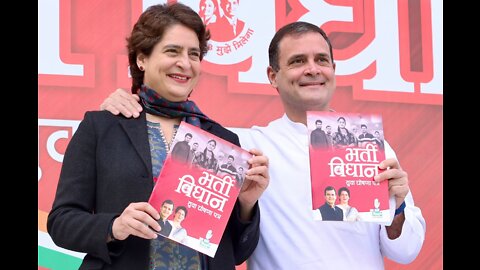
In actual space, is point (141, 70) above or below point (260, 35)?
below

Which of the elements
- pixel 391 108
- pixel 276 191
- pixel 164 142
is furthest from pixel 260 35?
pixel 164 142

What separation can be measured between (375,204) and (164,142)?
648 millimetres

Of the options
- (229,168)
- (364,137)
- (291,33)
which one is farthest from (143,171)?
(291,33)

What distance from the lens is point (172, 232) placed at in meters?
1.64

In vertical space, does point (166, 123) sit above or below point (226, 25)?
below

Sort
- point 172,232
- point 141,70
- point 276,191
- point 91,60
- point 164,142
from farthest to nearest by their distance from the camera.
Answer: point 91,60 < point 276,191 < point 141,70 < point 164,142 < point 172,232

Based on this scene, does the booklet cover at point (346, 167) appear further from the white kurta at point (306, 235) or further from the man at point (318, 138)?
the white kurta at point (306, 235)

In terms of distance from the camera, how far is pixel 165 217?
1.65 m

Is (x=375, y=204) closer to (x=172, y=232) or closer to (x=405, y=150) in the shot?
(x=172, y=232)

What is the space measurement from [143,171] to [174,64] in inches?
12.9

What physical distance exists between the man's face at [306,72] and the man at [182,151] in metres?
0.55

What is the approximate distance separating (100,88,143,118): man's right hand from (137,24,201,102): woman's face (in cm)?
8

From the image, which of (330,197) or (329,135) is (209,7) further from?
(330,197)

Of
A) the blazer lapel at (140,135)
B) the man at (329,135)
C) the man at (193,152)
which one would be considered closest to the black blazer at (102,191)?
the blazer lapel at (140,135)
